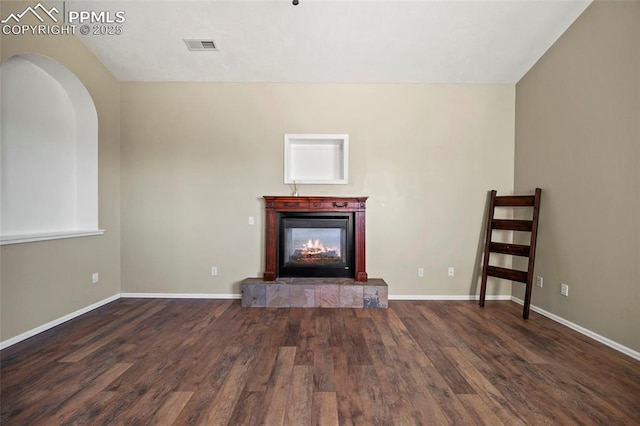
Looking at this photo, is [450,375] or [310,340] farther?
[310,340]

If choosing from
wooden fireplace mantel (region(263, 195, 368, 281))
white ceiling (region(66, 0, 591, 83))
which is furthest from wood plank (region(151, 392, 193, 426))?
white ceiling (region(66, 0, 591, 83))

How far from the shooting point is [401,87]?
151 inches

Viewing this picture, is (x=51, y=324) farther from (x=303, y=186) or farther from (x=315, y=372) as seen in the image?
(x=303, y=186)

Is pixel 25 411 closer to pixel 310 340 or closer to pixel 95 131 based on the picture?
pixel 310 340

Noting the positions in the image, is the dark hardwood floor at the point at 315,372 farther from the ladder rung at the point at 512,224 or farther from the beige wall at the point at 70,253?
the ladder rung at the point at 512,224

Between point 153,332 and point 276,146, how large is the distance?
2.55m

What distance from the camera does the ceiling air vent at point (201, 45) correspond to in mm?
3230

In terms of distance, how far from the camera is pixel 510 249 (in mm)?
3449

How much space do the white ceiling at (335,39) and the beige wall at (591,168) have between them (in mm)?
438

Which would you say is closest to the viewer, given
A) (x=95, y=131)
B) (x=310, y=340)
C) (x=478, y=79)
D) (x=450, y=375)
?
(x=450, y=375)

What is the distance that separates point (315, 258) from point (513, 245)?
8.01ft

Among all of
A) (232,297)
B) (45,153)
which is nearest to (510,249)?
(232,297)

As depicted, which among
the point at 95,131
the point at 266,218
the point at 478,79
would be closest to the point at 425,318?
the point at 266,218

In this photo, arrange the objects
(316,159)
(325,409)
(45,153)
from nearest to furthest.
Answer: (325,409)
(45,153)
(316,159)
